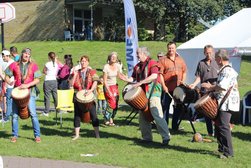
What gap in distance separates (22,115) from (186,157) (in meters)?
3.20

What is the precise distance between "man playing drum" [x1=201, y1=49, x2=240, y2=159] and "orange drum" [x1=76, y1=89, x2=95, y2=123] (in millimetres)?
2489

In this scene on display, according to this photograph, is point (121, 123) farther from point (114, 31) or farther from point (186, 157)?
point (114, 31)


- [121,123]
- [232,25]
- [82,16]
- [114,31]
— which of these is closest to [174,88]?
[121,123]

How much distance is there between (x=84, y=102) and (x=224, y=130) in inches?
109

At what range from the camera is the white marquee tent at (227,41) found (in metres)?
10.8

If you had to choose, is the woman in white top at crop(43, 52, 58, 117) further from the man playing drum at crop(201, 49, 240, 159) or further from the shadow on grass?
the man playing drum at crop(201, 49, 240, 159)

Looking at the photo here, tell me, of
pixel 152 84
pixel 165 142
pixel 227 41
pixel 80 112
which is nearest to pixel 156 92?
pixel 152 84

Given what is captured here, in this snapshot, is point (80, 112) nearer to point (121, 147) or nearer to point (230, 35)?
point (121, 147)

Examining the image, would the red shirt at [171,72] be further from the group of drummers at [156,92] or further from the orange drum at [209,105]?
the orange drum at [209,105]

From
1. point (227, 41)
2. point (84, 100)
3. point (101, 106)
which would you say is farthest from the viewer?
point (101, 106)

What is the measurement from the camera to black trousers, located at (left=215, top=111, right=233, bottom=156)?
7148 millimetres

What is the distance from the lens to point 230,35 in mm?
11680

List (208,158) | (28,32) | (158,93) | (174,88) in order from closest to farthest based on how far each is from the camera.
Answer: (208,158) < (158,93) < (174,88) < (28,32)

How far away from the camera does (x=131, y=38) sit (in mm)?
12211
